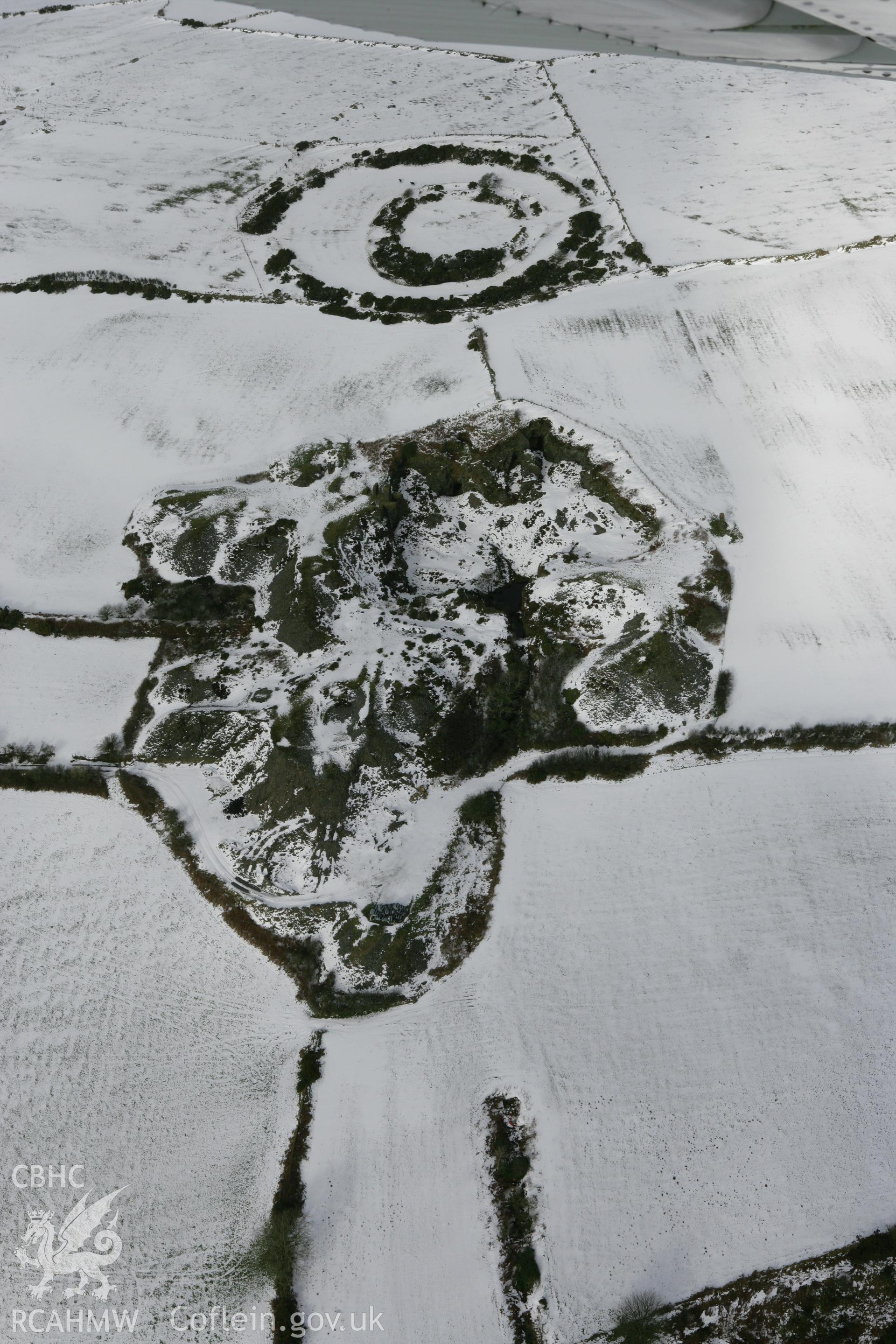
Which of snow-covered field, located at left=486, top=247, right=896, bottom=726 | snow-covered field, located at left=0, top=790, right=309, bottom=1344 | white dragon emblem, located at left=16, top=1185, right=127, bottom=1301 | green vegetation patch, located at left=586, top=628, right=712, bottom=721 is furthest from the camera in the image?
snow-covered field, located at left=486, top=247, right=896, bottom=726

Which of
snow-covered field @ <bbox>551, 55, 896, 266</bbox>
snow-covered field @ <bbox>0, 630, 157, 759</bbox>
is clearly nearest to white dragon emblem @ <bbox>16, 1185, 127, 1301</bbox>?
snow-covered field @ <bbox>0, 630, 157, 759</bbox>

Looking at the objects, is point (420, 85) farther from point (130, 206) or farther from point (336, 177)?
point (130, 206)

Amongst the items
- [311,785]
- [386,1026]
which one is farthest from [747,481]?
[386,1026]

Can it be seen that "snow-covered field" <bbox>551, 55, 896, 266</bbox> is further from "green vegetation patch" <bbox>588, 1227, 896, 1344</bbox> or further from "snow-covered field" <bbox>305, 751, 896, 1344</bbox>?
"green vegetation patch" <bbox>588, 1227, 896, 1344</bbox>

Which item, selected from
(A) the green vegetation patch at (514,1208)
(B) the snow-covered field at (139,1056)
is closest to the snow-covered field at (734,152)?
(B) the snow-covered field at (139,1056)

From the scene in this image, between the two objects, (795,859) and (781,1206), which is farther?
(795,859)

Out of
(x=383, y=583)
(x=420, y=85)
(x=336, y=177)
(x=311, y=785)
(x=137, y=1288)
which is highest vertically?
(x=420, y=85)
